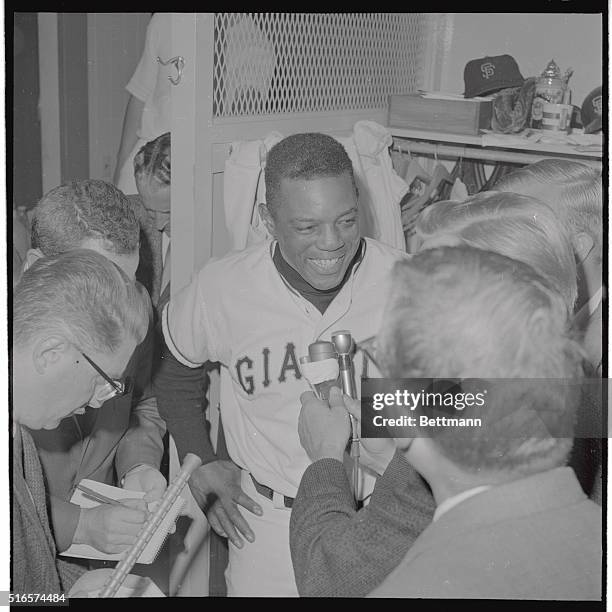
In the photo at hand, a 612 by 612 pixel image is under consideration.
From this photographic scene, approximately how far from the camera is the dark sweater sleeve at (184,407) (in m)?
0.99

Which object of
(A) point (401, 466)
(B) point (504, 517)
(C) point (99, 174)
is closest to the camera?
(B) point (504, 517)

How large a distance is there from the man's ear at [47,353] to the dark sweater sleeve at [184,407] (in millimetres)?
156

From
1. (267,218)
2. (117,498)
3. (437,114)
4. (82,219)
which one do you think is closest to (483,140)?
(437,114)

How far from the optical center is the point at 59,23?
89 centimetres

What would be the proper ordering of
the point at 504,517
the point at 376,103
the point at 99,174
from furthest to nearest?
the point at 376,103 < the point at 99,174 < the point at 504,517

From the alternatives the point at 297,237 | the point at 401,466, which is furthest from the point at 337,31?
the point at 401,466

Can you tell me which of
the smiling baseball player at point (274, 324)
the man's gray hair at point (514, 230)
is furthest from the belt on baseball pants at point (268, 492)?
the man's gray hair at point (514, 230)

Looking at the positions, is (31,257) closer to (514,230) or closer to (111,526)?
(111,526)

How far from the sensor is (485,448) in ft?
2.23

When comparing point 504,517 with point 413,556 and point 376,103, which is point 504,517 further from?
point 376,103

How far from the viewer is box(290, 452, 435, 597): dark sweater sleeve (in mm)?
721

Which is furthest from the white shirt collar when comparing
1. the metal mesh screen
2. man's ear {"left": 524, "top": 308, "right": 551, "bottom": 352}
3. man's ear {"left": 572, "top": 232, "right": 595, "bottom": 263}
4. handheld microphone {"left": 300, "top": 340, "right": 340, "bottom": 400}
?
the metal mesh screen

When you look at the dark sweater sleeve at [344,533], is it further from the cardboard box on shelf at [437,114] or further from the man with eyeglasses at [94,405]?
the cardboard box on shelf at [437,114]

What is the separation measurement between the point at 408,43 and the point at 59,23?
1.44ft
